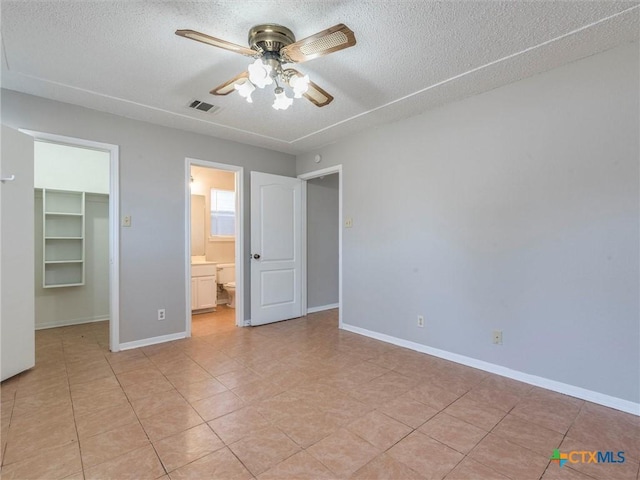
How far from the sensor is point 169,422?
200 centimetres

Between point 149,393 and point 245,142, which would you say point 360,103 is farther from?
point 149,393

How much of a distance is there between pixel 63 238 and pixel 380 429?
4.63 m

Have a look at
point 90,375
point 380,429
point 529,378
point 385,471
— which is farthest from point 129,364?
point 529,378

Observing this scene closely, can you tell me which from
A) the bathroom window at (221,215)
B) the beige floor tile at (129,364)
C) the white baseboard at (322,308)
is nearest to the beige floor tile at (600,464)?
the beige floor tile at (129,364)

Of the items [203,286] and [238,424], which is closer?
[238,424]

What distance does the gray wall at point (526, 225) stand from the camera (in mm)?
2158

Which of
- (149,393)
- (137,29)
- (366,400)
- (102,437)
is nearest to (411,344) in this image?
(366,400)

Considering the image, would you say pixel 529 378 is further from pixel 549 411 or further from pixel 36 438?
pixel 36 438

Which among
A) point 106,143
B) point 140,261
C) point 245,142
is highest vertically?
point 245,142

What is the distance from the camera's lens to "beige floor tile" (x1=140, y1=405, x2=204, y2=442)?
6.20 feet

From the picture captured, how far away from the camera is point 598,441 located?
1.82m

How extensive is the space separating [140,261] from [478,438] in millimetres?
3432

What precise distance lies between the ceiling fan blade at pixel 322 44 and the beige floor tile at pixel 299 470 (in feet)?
7.18

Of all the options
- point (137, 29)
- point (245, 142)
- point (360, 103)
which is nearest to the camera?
point (137, 29)
